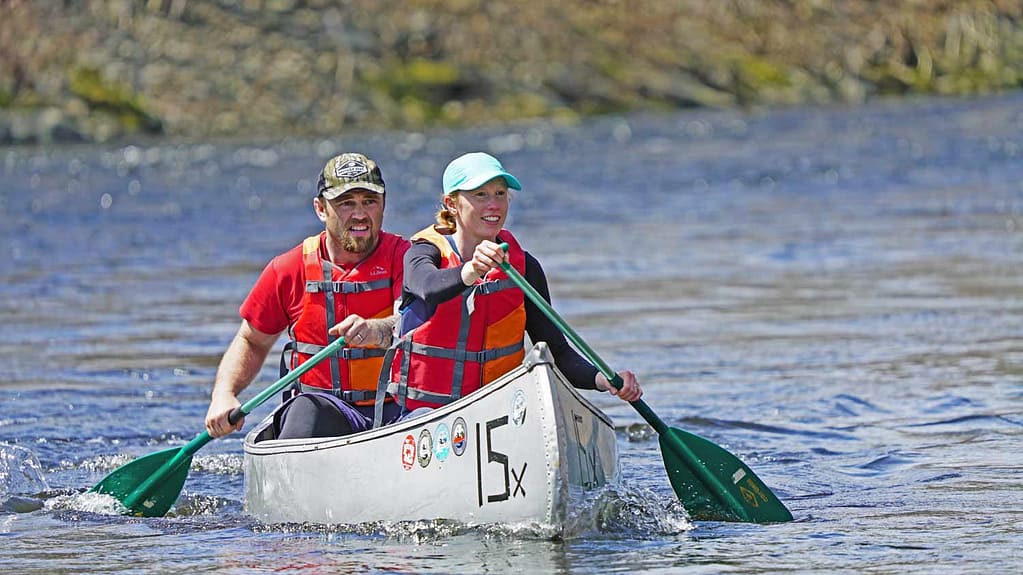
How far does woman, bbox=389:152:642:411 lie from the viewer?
641 cm

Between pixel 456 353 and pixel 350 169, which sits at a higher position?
pixel 350 169

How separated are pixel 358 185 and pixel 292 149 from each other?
5092cm

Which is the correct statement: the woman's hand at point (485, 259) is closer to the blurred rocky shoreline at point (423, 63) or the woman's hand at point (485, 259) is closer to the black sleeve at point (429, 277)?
the black sleeve at point (429, 277)

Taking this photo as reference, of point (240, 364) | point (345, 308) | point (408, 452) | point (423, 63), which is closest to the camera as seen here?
point (408, 452)

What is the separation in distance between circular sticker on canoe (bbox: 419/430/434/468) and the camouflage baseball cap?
1.16 meters

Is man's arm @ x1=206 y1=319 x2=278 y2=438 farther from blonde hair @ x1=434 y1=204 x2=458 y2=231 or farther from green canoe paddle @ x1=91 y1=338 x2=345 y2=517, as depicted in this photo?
blonde hair @ x1=434 y1=204 x2=458 y2=231

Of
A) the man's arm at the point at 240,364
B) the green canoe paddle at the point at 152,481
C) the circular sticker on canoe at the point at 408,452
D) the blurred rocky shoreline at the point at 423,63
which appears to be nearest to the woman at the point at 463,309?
the circular sticker on canoe at the point at 408,452

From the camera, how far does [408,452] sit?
21.4 ft

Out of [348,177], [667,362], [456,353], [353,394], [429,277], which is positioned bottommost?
[353,394]

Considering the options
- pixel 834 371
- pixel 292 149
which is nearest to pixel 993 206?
pixel 834 371

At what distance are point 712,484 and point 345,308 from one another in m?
1.76

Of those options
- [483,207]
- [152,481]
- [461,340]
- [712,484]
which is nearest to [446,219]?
[483,207]

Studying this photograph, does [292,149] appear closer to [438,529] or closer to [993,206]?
[993,206]

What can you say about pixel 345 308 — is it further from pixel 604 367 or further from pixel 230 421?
pixel 604 367
